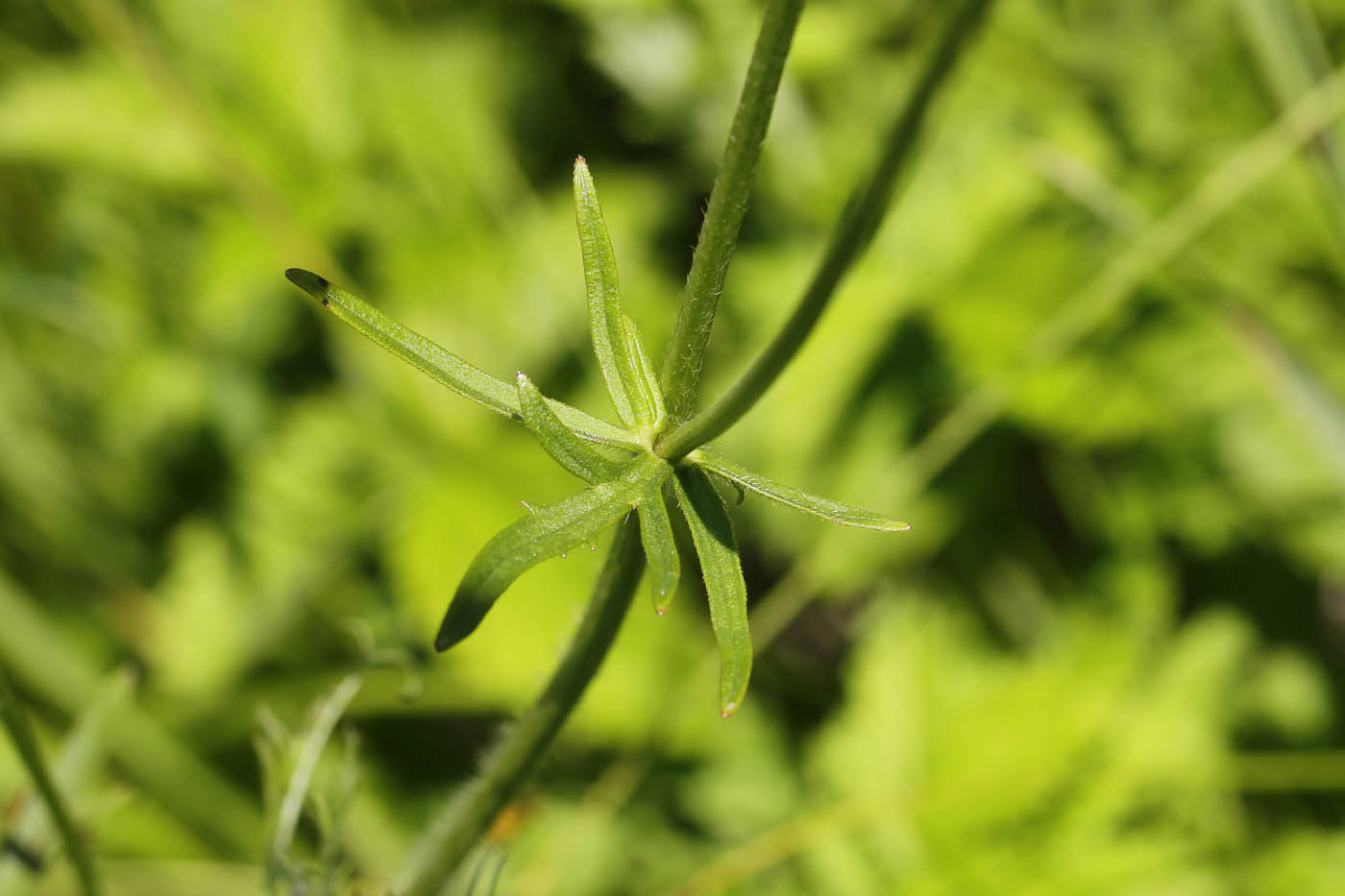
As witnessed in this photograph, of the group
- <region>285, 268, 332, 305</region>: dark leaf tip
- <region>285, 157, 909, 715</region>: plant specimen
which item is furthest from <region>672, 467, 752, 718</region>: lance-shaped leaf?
<region>285, 268, 332, 305</region>: dark leaf tip

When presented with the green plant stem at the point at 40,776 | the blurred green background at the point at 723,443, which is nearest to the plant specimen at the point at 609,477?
the green plant stem at the point at 40,776

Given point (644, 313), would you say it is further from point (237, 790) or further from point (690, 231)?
point (237, 790)

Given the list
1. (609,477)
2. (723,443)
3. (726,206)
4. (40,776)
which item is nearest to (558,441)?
(609,477)

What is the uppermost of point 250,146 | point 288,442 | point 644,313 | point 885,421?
point 250,146

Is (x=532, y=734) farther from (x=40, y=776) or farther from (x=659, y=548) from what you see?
(x=40, y=776)

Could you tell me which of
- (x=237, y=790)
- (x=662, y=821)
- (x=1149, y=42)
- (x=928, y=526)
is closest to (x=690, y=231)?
(x=928, y=526)

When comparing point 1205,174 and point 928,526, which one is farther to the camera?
point 928,526
